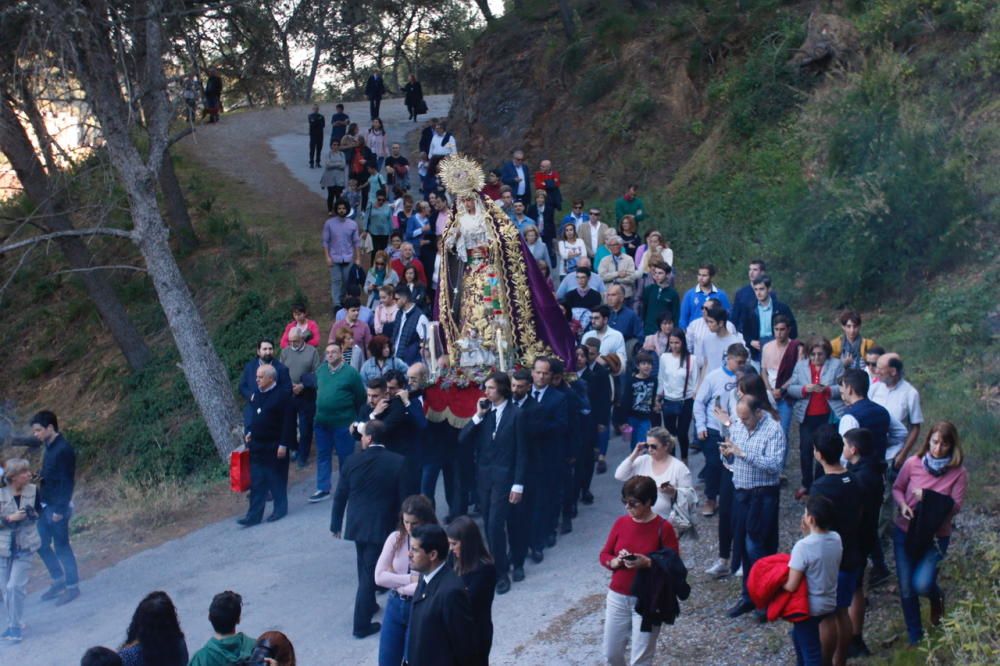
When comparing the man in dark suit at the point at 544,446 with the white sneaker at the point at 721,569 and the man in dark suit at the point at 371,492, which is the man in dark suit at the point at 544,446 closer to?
the man in dark suit at the point at 371,492

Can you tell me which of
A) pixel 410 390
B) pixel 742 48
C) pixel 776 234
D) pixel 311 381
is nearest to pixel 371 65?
pixel 742 48

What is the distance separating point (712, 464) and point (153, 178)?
852 centimetres

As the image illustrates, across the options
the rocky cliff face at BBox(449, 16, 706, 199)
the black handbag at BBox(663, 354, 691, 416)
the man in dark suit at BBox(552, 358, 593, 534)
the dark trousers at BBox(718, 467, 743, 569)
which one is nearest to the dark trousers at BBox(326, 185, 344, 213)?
the rocky cliff face at BBox(449, 16, 706, 199)

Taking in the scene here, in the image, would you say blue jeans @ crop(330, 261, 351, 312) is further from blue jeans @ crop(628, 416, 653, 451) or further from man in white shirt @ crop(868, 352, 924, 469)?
man in white shirt @ crop(868, 352, 924, 469)

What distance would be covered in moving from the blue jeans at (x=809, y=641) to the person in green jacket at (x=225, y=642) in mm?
3140

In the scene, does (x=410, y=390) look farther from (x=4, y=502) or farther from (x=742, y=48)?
(x=742, y=48)

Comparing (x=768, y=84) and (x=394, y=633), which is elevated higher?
(x=768, y=84)

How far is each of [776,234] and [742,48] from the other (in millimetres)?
6871

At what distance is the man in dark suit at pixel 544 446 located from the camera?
9.50m

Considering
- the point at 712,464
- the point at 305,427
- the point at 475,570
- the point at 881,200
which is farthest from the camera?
the point at 881,200

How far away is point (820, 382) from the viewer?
390 inches

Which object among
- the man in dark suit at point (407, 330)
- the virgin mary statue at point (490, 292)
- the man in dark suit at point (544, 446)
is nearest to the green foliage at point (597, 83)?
the man in dark suit at point (407, 330)

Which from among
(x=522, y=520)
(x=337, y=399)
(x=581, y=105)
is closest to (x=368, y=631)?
(x=522, y=520)

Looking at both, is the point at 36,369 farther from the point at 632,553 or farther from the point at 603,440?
the point at 632,553
